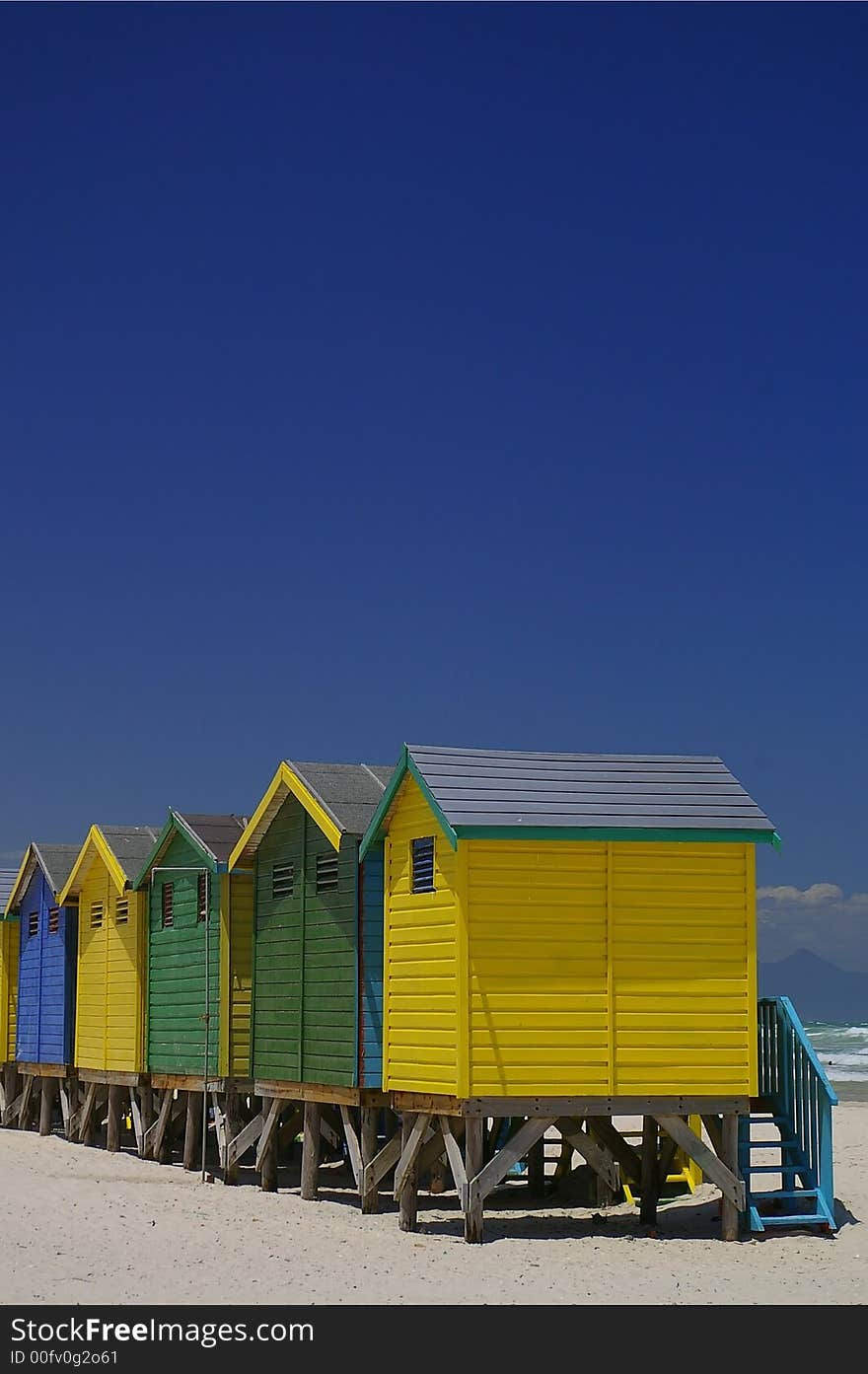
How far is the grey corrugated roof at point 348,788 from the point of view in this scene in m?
21.3

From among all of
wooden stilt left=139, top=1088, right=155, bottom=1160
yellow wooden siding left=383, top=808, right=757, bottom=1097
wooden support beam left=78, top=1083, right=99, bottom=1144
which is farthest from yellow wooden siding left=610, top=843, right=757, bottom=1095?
wooden support beam left=78, top=1083, right=99, bottom=1144

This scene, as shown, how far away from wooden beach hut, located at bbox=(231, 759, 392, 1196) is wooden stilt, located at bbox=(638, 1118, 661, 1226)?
10.7 feet

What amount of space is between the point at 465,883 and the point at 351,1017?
3.69m

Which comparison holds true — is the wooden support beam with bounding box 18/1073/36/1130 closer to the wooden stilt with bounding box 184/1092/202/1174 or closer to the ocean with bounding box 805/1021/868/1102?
the wooden stilt with bounding box 184/1092/202/1174

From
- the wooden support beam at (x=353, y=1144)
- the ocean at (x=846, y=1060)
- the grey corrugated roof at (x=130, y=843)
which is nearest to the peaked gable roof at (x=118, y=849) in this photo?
the grey corrugated roof at (x=130, y=843)

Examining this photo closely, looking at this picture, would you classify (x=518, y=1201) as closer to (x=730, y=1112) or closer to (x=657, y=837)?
(x=730, y=1112)

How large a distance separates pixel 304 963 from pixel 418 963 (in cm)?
351

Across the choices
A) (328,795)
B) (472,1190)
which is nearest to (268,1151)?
(328,795)

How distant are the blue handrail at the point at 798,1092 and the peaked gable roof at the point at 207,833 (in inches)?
333

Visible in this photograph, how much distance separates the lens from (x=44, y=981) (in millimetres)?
34188

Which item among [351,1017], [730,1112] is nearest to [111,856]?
[351,1017]

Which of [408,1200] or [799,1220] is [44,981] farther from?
[799,1220]
